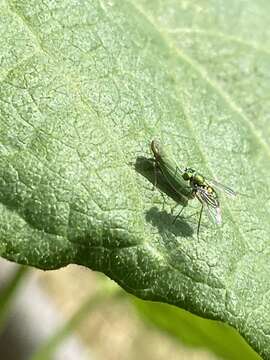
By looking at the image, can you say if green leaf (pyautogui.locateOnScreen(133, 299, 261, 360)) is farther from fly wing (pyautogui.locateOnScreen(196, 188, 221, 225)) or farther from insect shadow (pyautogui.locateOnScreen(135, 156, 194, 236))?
insect shadow (pyautogui.locateOnScreen(135, 156, 194, 236))

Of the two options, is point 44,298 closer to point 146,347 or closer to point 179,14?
point 146,347

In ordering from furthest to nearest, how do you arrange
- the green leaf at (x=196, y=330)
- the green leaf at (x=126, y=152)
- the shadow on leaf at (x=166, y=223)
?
the green leaf at (x=196, y=330)
the shadow on leaf at (x=166, y=223)
the green leaf at (x=126, y=152)

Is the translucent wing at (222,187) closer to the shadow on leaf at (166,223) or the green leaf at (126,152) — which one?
the green leaf at (126,152)

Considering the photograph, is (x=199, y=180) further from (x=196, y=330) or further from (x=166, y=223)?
(x=196, y=330)

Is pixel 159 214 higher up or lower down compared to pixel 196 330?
higher up

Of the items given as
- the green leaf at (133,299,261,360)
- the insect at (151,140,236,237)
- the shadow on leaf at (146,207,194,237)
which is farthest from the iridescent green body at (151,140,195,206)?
the green leaf at (133,299,261,360)

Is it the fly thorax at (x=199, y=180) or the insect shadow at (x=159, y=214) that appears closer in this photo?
the insect shadow at (x=159, y=214)

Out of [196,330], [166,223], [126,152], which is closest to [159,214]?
[166,223]

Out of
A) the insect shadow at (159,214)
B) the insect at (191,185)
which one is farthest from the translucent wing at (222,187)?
the insect shadow at (159,214)
